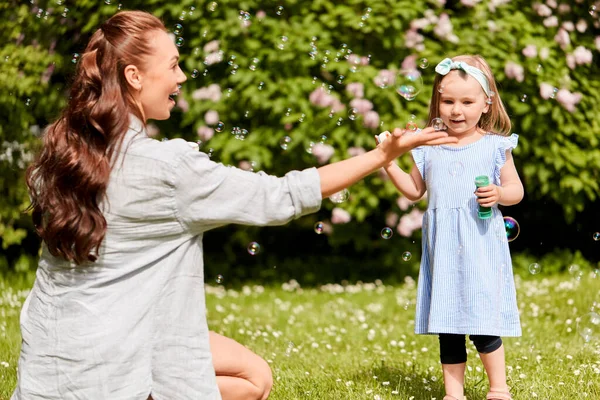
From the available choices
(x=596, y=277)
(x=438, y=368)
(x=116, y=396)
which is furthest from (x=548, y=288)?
(x=116, y=396)

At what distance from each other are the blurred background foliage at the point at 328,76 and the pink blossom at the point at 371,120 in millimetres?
12

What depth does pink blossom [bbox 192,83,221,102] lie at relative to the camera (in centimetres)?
641

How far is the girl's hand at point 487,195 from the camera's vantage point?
125 inches

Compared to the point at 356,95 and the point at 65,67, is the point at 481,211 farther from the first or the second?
the point at 65,67

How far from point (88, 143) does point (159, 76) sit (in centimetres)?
30

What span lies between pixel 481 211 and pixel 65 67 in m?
4.47

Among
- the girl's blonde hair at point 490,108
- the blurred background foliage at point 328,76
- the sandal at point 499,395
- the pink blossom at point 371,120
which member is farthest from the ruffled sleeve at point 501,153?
the pink blossom at point 371,120

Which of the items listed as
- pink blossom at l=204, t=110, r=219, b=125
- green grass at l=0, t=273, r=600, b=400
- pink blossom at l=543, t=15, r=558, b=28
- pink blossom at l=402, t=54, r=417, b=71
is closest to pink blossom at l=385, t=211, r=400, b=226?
green grass at l=0, t=273, r=600, b=400

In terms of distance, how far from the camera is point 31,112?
276 inches

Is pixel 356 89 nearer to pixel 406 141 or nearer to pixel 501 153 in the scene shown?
pixel 501 153

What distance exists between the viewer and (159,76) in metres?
2.62

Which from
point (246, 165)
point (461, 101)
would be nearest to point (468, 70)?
point (461, 101)

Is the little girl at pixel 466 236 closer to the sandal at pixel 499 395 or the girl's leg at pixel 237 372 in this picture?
the sandal at pixel 499 395

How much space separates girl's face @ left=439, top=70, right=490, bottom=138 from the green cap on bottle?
0.83 feet
